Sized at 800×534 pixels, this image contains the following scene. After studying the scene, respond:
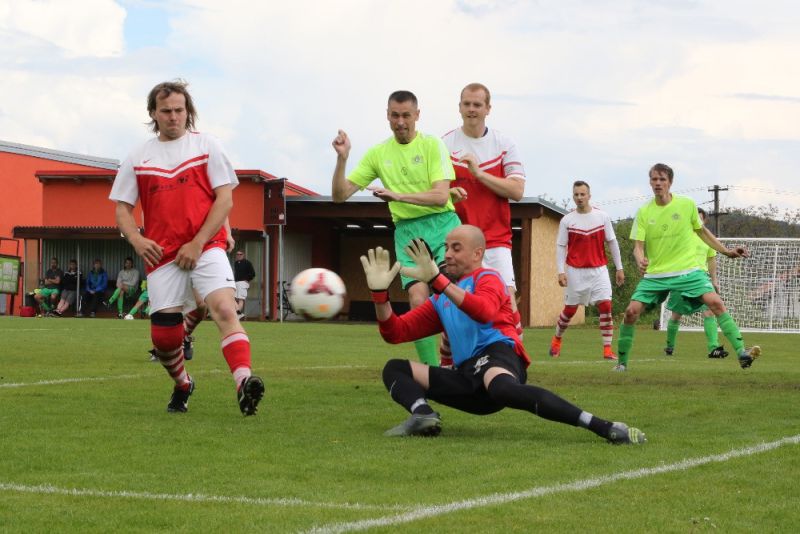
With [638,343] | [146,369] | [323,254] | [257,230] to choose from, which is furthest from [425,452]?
[323,254]

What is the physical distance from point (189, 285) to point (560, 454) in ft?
9.84

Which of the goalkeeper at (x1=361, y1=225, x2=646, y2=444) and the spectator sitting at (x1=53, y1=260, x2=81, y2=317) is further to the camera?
the spectator sitting at (x1=53, y1=260, x2=81, y2=317)

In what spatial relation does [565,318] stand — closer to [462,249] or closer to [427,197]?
[427,197]

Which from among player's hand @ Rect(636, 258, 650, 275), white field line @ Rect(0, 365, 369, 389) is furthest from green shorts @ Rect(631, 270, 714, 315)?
white field line @ Rect(0, 365, 369, 389)

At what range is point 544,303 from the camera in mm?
41375

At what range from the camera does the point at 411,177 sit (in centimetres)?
922

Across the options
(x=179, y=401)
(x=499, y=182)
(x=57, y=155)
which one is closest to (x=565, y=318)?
(x=499, y=182)

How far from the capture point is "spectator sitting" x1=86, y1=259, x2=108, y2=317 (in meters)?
37.7

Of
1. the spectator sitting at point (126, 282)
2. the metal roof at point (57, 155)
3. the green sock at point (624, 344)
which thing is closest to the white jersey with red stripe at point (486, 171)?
the green sock at point (624, 344)

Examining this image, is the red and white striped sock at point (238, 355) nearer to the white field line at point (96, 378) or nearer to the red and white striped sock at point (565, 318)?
the white field line at point (96, 378)

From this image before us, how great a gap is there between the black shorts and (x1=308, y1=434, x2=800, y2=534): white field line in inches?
53.4

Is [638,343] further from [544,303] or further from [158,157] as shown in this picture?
[544,303]

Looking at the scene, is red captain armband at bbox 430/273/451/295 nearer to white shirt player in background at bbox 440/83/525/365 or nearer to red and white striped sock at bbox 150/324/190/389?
red and white striped sock at bbox 150/324/190/389

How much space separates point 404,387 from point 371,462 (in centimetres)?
129
